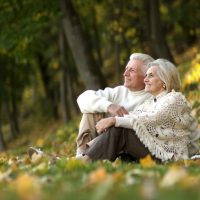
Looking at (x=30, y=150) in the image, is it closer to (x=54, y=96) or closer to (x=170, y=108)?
(x=170, y=108)

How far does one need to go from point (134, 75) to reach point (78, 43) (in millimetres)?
9672

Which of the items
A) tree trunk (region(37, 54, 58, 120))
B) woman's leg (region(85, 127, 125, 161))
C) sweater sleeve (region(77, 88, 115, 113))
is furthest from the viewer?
tree trunk (region(37, 54, 58, 120))

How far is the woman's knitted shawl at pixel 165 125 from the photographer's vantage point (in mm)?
7293

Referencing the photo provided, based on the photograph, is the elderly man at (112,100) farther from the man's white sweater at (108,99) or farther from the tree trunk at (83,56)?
the tree trunk at (83,56)

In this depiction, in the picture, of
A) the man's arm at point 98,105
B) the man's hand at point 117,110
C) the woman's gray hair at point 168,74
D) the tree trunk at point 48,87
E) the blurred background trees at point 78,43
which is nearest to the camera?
the woman's gray hair at point 168,74

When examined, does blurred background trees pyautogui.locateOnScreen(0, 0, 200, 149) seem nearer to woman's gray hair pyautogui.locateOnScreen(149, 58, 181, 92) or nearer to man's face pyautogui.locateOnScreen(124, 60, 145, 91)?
man's face pyautogui.locateOnScreen(124, 60, 145, 91)

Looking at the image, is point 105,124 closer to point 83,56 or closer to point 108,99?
point 108,99

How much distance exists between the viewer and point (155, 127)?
7406mm

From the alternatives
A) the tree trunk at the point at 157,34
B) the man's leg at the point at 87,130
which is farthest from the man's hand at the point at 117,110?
the tree trunk at the point at 157,34

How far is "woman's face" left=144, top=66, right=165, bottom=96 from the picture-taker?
7496mm

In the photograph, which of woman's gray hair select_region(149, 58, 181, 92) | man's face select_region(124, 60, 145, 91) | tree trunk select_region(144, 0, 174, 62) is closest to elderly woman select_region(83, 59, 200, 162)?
woman's gray hair select_region(149, 58, 181, 92)

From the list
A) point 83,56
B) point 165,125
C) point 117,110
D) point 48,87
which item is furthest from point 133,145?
point 48,87

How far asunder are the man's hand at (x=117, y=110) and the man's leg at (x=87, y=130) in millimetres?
294

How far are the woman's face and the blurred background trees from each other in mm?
4691
